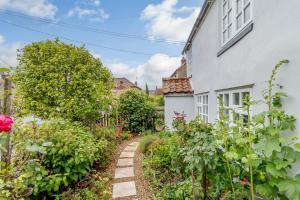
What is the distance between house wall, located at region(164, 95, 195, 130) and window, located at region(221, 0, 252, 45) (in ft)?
15.2

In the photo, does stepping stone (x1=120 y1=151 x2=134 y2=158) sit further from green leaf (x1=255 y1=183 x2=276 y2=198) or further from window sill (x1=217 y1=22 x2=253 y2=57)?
green leaf (x1=255 y1=183 x2=276 y2=198)

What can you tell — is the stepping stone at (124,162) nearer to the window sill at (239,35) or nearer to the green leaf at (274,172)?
the window sill at (239,35)

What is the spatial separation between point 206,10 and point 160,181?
5.59m

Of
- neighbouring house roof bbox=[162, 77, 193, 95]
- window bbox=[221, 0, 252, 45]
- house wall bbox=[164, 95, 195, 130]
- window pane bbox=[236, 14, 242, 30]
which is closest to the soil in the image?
house wall bbox=[164, 95, 195, 130]

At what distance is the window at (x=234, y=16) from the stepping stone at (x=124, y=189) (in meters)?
4.22

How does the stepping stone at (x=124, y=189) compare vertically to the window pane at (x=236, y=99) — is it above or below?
below

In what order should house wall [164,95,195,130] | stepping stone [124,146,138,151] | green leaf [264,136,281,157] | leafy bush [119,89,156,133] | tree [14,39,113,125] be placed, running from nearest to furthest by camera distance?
green leaf [264,136,281,157] < tree [14,39,113,125] < stepping stone [124,146,138,151] < house wall [164,95,195,130] < leafy bush [119,89,156,133]

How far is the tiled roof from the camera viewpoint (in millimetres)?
9352

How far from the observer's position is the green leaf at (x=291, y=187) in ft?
6.12

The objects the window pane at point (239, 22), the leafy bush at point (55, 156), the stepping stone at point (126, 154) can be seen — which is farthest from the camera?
the stepping stone at point (126, 154)

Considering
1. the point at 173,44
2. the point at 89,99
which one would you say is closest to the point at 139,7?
the point at 89,99

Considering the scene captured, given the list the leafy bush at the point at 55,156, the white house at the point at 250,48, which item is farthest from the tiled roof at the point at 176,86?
the leafy bush at the point at 55,156

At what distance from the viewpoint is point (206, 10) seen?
6434 mm

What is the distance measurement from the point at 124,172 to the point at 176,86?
5489 mm
